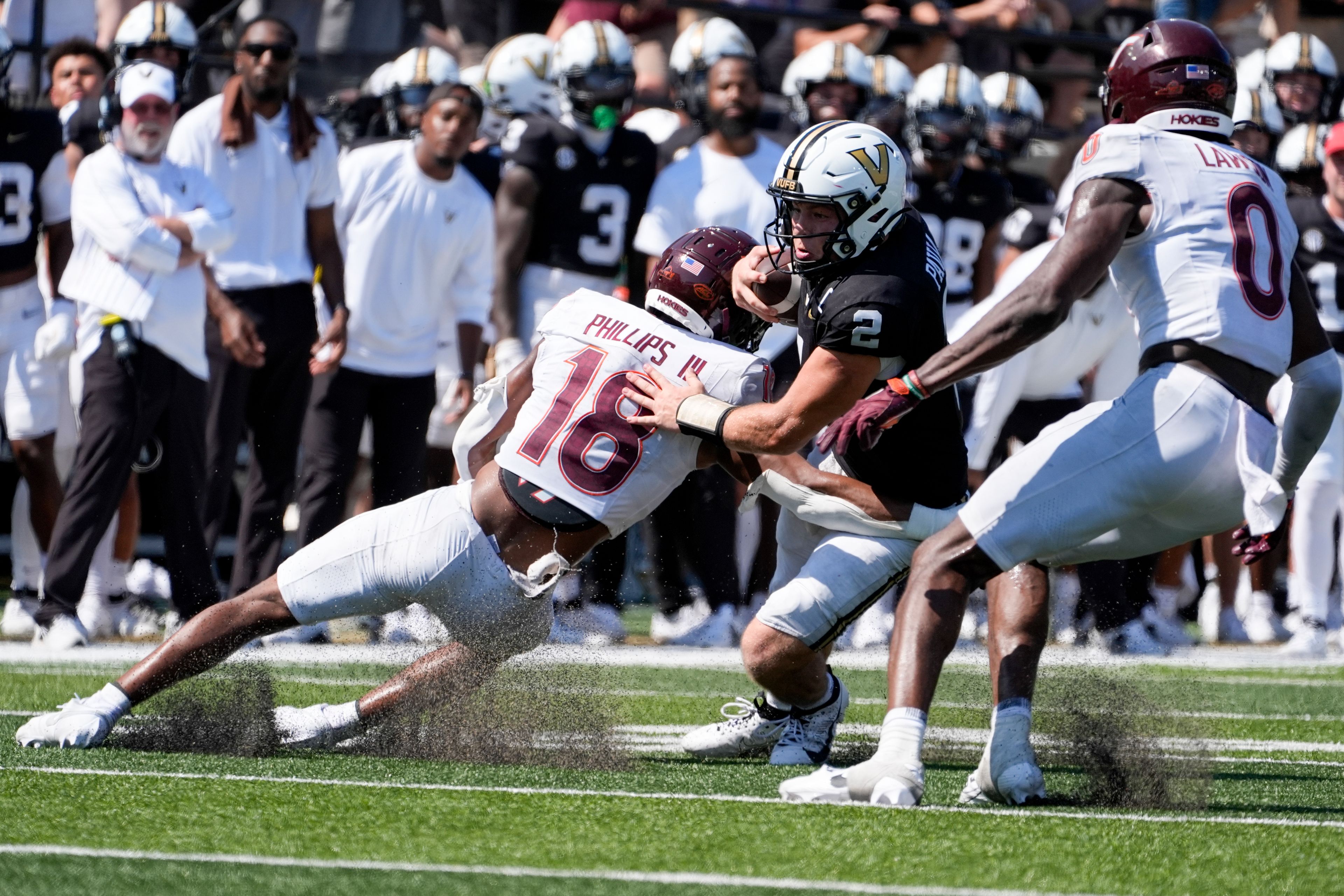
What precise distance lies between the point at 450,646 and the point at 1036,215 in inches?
204

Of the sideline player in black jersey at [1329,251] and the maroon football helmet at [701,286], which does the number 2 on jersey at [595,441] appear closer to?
the maroon football helmet at [701,286]

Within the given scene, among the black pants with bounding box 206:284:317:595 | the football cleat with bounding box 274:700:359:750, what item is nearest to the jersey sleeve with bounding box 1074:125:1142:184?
the football cleat with bounding box 274:700:359:750

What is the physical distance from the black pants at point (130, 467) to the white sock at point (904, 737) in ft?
13.5

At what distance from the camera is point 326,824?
147 inches

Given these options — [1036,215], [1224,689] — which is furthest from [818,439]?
[1036,215]

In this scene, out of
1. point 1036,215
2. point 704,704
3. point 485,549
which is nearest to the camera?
point 485,549

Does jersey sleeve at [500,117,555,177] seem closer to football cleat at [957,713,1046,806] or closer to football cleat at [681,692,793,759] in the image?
football cleat at [681,692,793,759]

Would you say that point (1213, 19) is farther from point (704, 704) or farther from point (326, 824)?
point (326, 824)

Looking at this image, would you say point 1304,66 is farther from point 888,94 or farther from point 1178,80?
point 1178,80

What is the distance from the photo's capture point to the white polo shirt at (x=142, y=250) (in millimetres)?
7441

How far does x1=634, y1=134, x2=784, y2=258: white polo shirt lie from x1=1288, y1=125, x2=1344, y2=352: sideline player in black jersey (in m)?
2.58

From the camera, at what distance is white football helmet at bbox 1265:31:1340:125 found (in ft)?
35.8

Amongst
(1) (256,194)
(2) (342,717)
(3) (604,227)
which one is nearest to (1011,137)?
(3) (604,227)

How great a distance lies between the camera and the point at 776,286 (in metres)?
4.81
